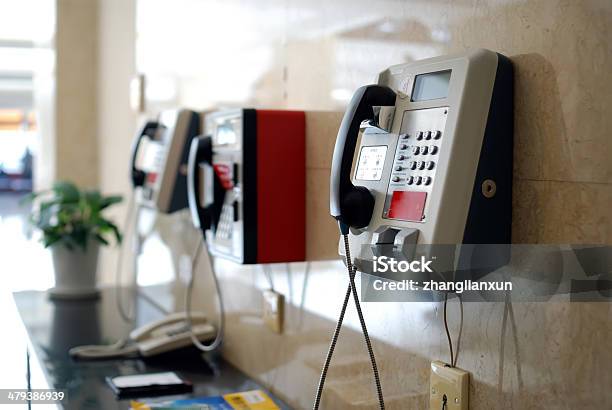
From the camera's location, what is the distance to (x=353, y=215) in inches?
40.1

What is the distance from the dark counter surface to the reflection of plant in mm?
224

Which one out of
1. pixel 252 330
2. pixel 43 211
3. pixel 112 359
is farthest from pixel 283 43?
pixel 43 211

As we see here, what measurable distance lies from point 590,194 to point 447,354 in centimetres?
35

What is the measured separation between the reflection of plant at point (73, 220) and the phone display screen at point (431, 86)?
188 centimetres

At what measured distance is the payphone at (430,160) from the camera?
0.93 m

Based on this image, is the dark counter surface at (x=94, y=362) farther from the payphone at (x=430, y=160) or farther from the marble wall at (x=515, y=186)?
the payphone at (x=430, y=160)

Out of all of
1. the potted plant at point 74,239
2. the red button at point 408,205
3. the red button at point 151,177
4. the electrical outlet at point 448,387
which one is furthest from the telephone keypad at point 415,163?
the potted plant at point 74,239

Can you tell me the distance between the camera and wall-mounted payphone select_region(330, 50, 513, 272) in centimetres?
93

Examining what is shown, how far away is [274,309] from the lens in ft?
5.41

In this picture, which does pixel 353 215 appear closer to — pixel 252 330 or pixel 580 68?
pixel 580 68

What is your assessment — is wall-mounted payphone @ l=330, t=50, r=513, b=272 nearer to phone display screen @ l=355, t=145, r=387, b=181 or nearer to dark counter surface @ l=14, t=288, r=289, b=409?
phone display screen @ l=355, t=145, r=387, b=181

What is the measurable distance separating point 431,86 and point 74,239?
1.97m

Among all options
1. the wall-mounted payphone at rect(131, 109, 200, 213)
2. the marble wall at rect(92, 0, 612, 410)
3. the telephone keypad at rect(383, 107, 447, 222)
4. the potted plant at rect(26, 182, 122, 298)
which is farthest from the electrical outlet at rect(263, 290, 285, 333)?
the potted plant at rect(26, 182, 122, 298)

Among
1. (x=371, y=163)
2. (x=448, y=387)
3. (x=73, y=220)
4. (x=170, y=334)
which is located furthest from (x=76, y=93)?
(x=448, y=387)
